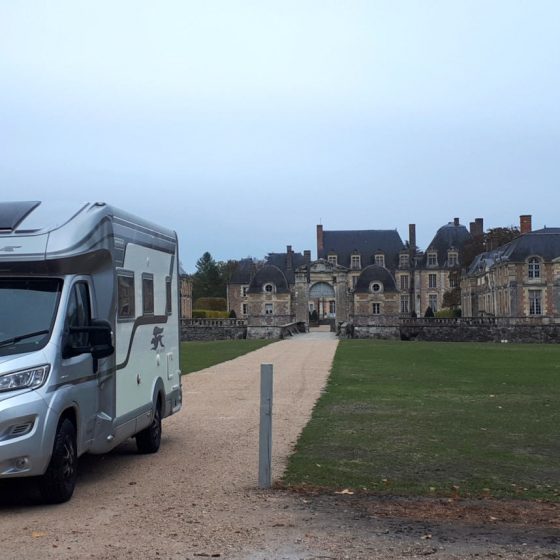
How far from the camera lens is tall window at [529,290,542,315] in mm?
67562

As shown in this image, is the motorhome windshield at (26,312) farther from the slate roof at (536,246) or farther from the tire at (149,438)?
the slate roof at (536,246)

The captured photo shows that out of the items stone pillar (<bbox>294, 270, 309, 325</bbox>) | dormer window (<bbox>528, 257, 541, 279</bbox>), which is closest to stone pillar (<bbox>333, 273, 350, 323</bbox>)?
stone pillar (<bbox>294, 270, 309, 325</bbox>)

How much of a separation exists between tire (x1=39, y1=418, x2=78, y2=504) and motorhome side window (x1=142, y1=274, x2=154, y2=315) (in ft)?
7.73

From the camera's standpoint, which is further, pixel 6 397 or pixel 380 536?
pixel 6 397

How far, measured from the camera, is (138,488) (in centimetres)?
789

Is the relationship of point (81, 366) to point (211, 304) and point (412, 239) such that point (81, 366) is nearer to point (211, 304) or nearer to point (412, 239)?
point (412, 239)

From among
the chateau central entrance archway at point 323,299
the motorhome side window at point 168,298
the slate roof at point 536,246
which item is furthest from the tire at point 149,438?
the chateau central entrance archway at point 323,299

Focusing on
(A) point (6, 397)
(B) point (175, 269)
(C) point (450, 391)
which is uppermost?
(B) point (175, 269)

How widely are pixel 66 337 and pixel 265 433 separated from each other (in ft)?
7.05

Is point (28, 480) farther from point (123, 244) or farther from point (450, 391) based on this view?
point (450, 391)

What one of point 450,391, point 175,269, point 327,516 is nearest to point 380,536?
Answer: point 327,516

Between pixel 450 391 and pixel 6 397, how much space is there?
1316 centimetres

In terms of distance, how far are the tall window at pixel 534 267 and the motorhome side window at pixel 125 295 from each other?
206 feet

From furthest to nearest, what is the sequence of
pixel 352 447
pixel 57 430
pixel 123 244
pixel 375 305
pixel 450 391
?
pixel 375 305 → pixel 450 391 → pixel 352 447 → pixel 123 244 → pixel 57 430
